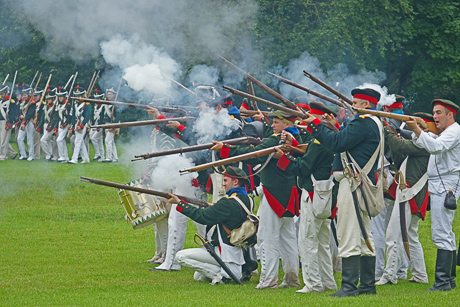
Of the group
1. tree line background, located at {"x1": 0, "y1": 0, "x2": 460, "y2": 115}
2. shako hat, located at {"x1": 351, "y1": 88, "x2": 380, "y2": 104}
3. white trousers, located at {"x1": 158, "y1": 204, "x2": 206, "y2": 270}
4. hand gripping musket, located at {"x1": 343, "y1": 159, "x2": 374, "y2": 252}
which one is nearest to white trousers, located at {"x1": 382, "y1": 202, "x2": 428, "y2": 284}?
hand gripping musket, located at {"x1": 343, "y1": 159, "x2": 374, "y2": 252}

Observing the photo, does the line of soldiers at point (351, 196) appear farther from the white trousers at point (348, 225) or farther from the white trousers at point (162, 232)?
the white trousers at point (162, 232)

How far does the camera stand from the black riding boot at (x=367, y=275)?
7.12m

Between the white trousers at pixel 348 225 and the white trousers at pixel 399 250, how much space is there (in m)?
1.21

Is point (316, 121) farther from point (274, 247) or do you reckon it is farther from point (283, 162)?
point (274, 247)

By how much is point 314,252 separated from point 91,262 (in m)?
3.51

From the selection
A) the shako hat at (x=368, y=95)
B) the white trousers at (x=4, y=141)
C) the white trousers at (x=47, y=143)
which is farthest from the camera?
the white trousers at (x=4, y=141)

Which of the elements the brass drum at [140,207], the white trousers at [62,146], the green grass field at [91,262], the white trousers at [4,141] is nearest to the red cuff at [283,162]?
the green grass field at [91,262]

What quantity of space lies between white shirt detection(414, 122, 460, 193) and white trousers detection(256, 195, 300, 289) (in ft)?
5.73

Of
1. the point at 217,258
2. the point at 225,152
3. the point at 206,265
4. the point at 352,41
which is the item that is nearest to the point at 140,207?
the point at 206,265

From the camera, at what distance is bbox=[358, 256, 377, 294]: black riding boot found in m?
7.12

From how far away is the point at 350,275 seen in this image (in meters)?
7.02

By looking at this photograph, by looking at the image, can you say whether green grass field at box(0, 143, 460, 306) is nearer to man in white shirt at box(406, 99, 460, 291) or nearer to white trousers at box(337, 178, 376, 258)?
man in white shirt at box(406, 99, 460, 291)

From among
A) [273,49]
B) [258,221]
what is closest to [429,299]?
[258,221]

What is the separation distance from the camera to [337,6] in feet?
59.4
